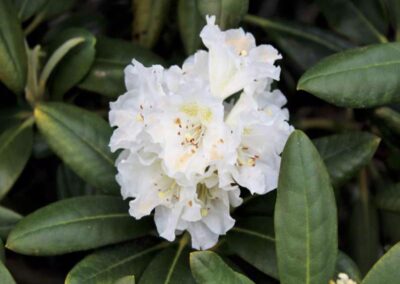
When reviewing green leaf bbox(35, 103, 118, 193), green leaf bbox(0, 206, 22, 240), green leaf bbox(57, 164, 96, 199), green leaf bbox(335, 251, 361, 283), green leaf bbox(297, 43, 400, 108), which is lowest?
green leaf bbox(57, 164, 96, 199)

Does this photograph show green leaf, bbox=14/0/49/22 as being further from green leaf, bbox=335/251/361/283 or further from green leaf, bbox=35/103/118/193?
green leaf, bbox=335/251/361/283

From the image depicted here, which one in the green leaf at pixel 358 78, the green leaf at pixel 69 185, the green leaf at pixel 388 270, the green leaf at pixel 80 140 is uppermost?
the green leaf at pixel 358 78

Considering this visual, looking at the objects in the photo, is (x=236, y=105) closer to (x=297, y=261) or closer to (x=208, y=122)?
(x=208, y=122)

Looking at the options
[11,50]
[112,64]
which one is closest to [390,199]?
[112,64]

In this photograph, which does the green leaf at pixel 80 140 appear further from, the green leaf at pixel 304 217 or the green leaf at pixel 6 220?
the green leaf at pixel 304 217

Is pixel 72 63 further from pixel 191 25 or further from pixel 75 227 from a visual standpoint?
pixel 75 227

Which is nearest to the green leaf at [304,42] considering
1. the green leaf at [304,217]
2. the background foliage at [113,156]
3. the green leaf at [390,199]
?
the background foliage at [113,156]

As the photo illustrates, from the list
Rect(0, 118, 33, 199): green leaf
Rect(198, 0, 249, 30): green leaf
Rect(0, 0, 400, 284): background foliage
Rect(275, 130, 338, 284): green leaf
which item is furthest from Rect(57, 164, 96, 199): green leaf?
Rect(275, 130, 338, 284): green leaf
